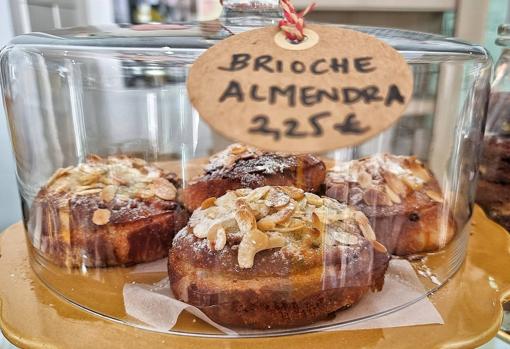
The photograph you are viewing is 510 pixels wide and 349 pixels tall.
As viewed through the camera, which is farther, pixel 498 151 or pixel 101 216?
pixel 498 151

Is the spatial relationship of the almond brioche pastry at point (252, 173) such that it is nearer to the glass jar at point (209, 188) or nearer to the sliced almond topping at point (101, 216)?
the glass jar at point (209, 188)

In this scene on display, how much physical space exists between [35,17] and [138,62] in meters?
0.79

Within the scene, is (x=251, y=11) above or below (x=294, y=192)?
above

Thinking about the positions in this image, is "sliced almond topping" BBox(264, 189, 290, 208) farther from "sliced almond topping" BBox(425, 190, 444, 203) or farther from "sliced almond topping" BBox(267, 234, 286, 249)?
"sliced almond topping" BBox(425, 190, 444, 203)

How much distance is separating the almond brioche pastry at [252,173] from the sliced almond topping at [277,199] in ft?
0.21

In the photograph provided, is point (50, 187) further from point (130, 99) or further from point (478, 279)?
point (478, 279)

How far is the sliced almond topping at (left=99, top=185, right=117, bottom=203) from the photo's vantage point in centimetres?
62

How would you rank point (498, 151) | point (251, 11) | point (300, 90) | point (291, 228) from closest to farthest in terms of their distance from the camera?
point (300, 90)
point (291, 228)
point (251, 11)
point (498, 151)

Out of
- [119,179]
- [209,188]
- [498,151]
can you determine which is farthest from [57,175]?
[498,151]

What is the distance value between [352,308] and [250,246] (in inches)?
5.8

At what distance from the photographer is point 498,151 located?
0.80 meters

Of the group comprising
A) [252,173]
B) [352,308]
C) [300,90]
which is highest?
[300,90]

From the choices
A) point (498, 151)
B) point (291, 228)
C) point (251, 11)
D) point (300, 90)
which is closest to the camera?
point (300, 90)

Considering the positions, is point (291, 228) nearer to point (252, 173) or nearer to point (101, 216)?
point (252, 173)
